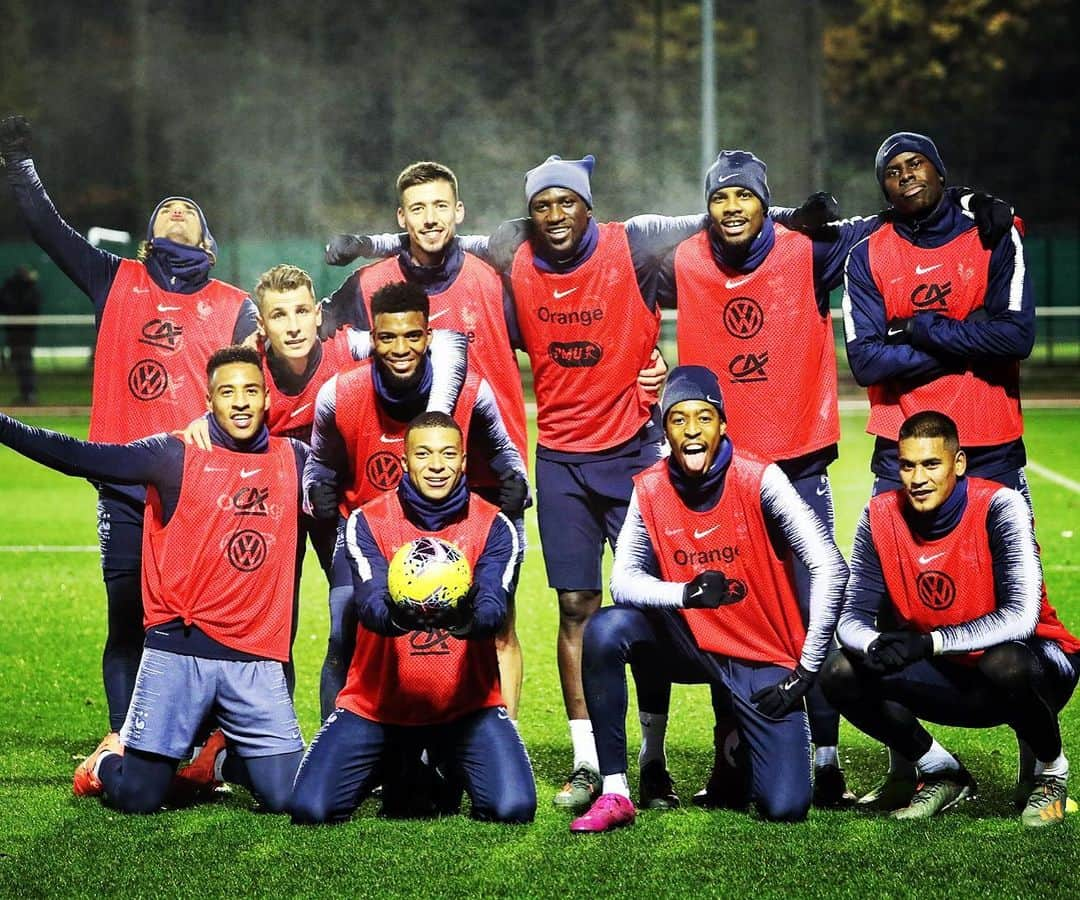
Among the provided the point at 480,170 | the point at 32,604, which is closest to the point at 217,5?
the point at 480,170

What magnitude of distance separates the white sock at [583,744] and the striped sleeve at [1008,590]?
1306 mm

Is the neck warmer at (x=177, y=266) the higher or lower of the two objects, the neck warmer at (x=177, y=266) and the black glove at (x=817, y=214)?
the lower

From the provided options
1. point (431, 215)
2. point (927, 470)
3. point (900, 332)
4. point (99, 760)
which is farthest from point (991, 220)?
point (99, 760)

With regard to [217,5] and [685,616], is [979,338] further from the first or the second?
[217,5]

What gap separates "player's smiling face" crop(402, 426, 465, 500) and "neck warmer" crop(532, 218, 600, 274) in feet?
3.77

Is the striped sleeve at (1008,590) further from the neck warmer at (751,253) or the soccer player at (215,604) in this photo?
the soccer player at (215,604)

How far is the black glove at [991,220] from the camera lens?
21.3ft

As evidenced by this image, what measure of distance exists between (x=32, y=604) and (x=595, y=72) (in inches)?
1337

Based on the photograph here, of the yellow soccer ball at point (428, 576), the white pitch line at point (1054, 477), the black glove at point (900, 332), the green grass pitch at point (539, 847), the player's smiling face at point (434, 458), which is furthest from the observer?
the white pitch line at point (1054, 477)

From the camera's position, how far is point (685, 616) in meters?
6.08

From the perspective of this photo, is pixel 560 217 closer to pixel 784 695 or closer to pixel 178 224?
pixel 178 224

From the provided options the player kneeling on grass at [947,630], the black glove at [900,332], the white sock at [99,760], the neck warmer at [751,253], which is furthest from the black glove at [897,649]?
the white sock at [99,760]

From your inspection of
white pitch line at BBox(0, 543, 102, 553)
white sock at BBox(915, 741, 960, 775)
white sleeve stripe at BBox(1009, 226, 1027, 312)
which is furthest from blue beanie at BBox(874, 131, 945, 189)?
white pitch line at BBox(0, 543, 102, 553)

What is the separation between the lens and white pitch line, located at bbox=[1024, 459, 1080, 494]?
14.9m
